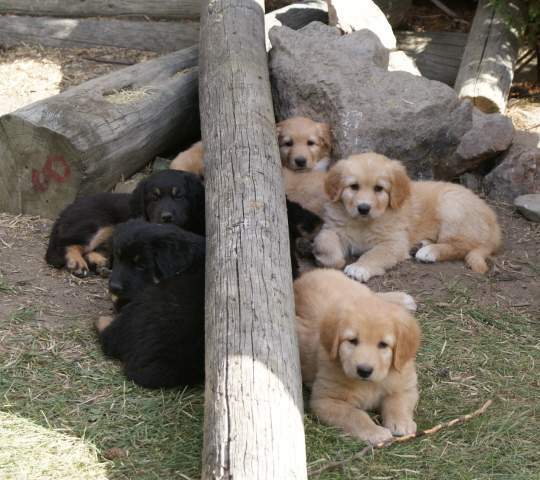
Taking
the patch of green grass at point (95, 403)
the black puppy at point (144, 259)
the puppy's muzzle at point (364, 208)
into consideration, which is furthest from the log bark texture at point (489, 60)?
the patch of green grass at point (95, 403)

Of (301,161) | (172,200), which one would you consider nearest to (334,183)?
(301,161)

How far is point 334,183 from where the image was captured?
20.1 ft

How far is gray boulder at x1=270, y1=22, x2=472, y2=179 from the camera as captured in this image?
6750 millimetres

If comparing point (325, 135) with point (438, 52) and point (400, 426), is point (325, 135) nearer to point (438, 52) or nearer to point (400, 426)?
point (400, 426)

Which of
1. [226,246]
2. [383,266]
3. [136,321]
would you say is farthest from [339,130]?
[136,321]

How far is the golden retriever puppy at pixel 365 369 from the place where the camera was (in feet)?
12.1

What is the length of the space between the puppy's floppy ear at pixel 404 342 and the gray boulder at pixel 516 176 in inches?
170

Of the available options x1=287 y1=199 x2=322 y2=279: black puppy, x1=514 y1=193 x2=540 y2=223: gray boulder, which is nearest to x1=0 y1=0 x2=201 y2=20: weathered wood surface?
x1=287 y1=199 x2=322 y2=279: black puppy

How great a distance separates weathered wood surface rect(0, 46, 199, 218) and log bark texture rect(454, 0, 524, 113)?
4.23 metres

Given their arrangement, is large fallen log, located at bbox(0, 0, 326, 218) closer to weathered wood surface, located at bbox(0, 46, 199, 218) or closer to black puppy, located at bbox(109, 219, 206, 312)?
weathered wood surface, located at bbox(0, 46, 199, 218)

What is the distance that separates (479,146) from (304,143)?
2355 millimetres

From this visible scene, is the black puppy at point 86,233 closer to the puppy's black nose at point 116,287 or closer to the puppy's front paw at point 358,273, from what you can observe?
the puppy's black nose at point 116,287

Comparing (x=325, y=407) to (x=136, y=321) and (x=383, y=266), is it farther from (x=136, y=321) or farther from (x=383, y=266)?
(x=383, y=266)

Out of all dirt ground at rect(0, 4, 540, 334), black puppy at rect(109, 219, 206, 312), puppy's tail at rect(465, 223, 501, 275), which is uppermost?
black puppy at rect(109, 219, 206, 312)
